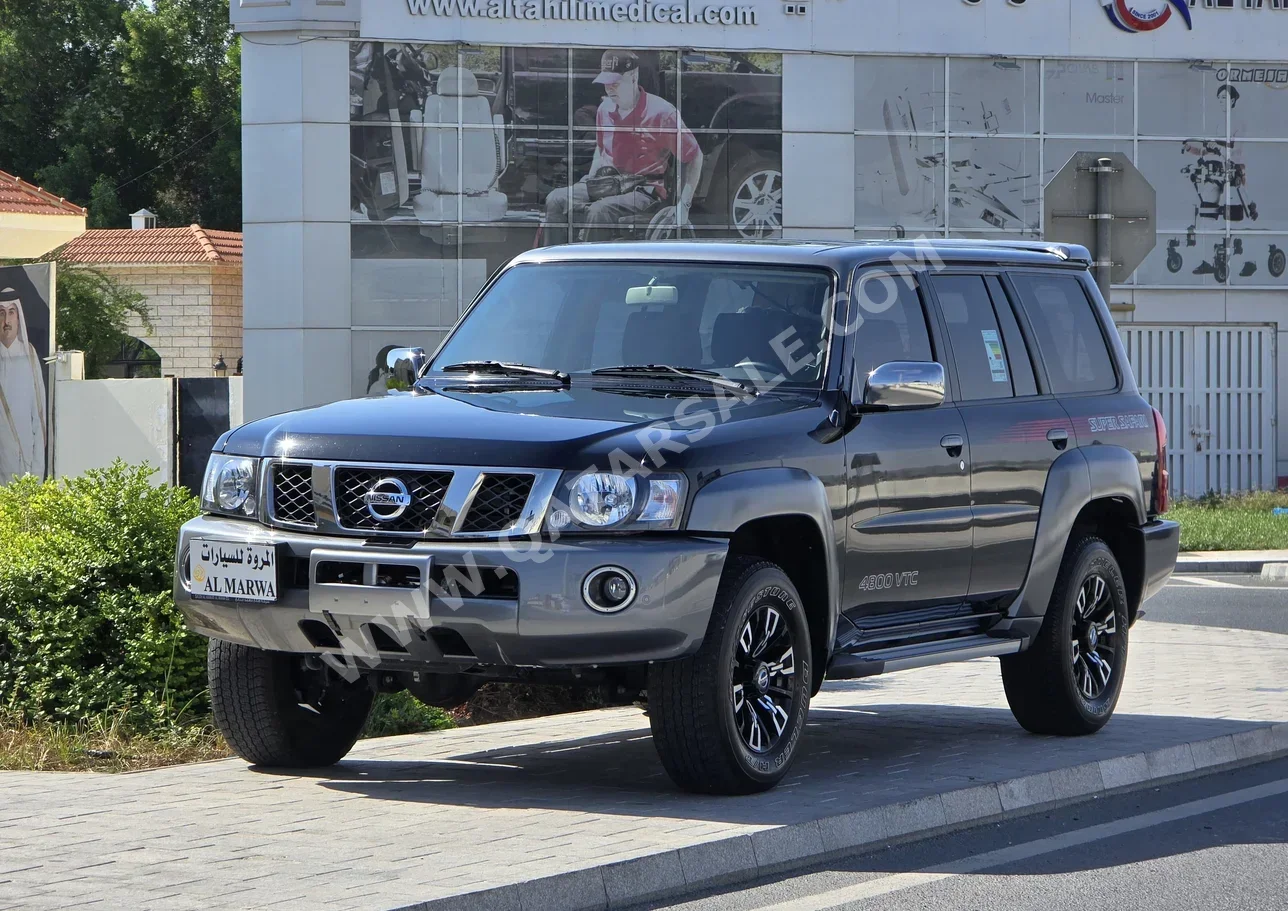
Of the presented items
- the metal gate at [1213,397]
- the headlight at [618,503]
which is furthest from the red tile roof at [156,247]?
the headlight at [618,503]

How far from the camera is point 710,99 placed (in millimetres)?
31016

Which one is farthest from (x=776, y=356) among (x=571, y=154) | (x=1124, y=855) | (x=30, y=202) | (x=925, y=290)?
(x=571, y=154)

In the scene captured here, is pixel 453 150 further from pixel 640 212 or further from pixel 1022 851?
pixel 1022 851

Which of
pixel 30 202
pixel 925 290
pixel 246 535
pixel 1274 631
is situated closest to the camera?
pixel 246 535

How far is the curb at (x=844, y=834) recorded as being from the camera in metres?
5.43

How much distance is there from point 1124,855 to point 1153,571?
2915 millimetres

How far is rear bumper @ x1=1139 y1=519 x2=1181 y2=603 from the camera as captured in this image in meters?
9.11

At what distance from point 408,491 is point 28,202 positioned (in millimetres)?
20883

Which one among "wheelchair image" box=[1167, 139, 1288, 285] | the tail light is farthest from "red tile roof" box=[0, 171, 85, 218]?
the tail light

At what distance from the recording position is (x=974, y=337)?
8.30m

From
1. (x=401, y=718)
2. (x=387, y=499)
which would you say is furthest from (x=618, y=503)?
(x=401, y=718)

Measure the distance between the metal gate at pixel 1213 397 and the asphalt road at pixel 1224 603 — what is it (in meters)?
13.4

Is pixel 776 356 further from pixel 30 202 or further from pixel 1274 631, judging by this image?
pixel 30 202

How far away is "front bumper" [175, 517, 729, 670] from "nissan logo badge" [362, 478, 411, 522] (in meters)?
0.12
